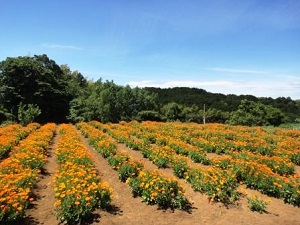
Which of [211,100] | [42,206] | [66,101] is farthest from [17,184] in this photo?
[211,100]

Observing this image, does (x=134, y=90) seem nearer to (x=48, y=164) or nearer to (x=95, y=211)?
(x=48, y=164)

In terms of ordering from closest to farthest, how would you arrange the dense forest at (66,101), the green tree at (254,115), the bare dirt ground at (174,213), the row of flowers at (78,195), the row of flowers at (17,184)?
the row of flowers at (17,184) → the row of flowers at (78,195) → the bare dirt ground at (174,213) → the dense forest at (66,101) → the green tree at (254,115)

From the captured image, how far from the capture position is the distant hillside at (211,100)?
8772cm

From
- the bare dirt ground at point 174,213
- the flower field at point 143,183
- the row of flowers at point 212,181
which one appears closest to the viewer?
the flower field at point 143,183

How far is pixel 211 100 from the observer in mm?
93312

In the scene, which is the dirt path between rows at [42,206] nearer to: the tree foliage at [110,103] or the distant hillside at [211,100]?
the tree foliage at [110,103]

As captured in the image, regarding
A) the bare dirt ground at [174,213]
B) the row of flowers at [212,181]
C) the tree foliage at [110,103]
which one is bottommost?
the bare dirt ground at [174,213]

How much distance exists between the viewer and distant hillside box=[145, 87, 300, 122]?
87.7 m

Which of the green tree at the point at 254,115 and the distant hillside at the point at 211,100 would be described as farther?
the distant hillside at the point at 211,100

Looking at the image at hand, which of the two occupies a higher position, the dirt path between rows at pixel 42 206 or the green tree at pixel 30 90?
the green tree at pixel 30 90

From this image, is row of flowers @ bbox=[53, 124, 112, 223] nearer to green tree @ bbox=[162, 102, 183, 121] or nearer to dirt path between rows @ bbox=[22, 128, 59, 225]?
dirt path between rows @ bbox=[22, 128, 59, 225]

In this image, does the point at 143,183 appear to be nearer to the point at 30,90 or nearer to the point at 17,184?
the point at 17,184

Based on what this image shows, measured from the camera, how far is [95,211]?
8156 mm

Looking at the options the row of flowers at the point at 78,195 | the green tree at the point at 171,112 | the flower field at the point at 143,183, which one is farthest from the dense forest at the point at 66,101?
the row of flowers at the point at 78,195
